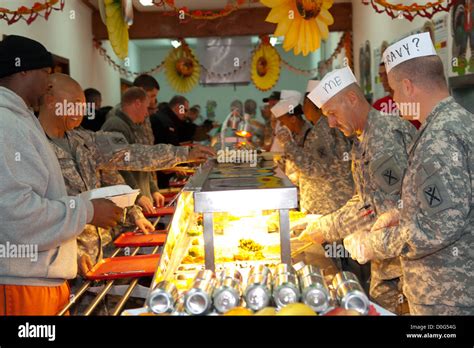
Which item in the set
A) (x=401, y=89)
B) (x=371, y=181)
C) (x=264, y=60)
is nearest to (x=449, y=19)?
(x=371, y=181)

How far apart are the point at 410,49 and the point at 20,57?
5.31 ft

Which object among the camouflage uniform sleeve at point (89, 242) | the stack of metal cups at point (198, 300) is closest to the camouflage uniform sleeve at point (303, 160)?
the camouflage uniform sleeve at point (89, 242)

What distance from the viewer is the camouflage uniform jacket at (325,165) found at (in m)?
5.95

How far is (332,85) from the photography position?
3.79m

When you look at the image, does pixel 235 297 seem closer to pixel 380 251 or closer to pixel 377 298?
pixel 380 251

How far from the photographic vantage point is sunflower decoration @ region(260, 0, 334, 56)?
13.0 ft

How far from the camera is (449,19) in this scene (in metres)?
6.15

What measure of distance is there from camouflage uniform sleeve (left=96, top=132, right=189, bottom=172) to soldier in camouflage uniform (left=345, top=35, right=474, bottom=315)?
201cm

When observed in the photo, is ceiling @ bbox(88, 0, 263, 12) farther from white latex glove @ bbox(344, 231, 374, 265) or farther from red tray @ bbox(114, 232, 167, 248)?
white latex glove @ bbox(344, 231, 374, 265)

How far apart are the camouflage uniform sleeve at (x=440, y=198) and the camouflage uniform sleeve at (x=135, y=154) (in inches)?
89.6

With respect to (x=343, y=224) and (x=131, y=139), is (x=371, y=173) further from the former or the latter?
(x=131, y=139)

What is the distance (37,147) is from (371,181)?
70.1 inches

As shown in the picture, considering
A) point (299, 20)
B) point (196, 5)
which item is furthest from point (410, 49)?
point (196, 5)

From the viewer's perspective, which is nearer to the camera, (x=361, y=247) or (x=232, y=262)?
(x=361, y=247)
